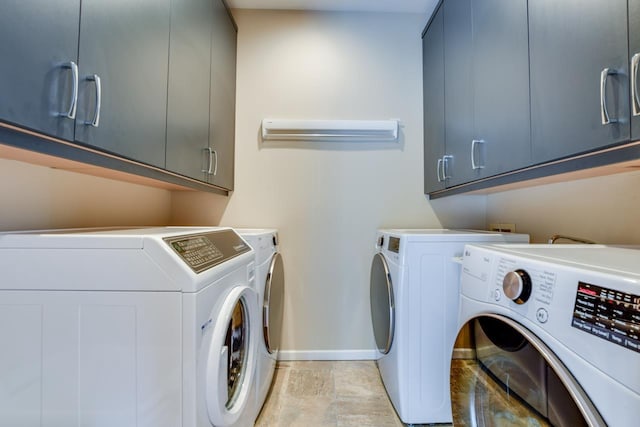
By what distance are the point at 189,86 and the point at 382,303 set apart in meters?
1.66

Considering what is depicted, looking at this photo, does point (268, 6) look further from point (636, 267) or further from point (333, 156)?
point (636, 267)

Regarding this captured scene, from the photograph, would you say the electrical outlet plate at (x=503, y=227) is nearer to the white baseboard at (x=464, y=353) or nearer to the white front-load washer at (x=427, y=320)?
the white front-load washer at (x=427, y=320)

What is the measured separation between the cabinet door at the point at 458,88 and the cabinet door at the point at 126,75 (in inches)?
59.6

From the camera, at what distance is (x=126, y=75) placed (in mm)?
1022

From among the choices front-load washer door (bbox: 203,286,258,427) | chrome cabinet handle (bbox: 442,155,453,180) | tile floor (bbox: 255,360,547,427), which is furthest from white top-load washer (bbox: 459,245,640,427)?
chrome cabinet handle (bbox: 442,155,453,180)

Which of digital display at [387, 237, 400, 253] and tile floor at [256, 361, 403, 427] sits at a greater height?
digital display at [387, 237, 400, 253]

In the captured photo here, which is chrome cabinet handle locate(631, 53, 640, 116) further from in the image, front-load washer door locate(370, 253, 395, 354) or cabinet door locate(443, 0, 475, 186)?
front-load washer door locate(370, 253, 395, 354)

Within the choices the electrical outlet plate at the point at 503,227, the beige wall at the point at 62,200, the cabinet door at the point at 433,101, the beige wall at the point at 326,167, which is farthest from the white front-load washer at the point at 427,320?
the beige wall at the point at 62,200

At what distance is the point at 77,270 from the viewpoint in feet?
2.48

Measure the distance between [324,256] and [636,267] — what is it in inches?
67.5

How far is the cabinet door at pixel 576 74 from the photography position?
76 centimetres

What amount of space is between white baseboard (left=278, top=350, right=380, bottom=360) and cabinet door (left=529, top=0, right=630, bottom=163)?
69.0 inches

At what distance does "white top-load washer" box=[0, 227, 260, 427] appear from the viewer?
0.74 meters

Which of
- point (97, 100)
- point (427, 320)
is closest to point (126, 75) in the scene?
point (97, 100)
